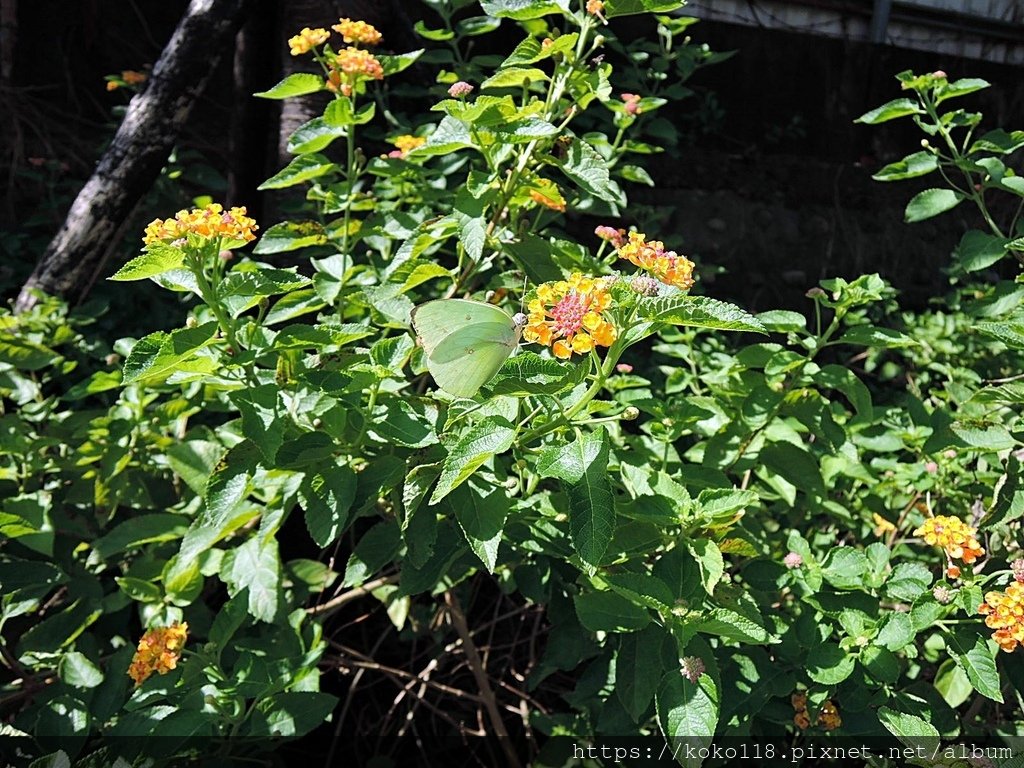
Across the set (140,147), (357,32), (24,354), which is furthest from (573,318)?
(140,147)

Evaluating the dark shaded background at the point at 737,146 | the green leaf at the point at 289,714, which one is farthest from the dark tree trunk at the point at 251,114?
the green leaf at the point at 289,714

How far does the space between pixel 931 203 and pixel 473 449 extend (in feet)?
3.52

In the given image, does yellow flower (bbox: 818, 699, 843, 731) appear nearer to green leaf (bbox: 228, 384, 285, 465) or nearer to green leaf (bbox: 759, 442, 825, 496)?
green leaf (bbox: 759, 442, 825, 496)

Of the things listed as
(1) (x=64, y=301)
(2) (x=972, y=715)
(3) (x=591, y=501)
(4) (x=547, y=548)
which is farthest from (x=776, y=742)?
(1) (x=64, y=301)

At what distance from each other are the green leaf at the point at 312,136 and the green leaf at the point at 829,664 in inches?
43.5

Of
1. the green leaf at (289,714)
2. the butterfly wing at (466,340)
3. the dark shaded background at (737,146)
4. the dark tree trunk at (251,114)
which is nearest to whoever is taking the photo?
the butterfly wing at (466,340)

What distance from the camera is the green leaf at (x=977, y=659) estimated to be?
1.23 m

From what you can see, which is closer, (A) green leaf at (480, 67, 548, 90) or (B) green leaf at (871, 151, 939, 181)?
(A) green leaf at (480, 67, 548, 90)

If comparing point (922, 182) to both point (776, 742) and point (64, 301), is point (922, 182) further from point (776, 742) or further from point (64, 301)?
point (64, 301)

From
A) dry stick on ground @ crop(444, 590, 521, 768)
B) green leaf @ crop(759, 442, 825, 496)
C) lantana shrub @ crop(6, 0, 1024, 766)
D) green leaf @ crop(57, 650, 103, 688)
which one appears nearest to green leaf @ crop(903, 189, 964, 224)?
lantana shrub @ crop(6, 0, 1024, 766)

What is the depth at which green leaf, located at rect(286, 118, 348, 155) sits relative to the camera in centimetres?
152

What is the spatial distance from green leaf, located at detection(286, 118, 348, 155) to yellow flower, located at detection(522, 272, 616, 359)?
64 centimetres

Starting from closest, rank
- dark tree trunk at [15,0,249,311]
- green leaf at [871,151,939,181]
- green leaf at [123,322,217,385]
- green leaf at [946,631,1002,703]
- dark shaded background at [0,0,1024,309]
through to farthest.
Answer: green leaf at [123,322,217,385] → green leaf at [946,631,1002,703] → green leaf at [871,151,939,181] → dark tree trunk at [15,0,249,311] → dark shaded background at [0,0,1024,309]

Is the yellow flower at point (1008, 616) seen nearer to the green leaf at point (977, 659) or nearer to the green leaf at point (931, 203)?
the green leaf at point (977, 659)
